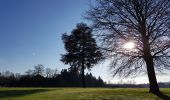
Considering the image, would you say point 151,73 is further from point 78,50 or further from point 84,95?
point 78,50

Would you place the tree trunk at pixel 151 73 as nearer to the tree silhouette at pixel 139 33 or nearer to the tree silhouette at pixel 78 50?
the tree silhouette at pixel 139 33

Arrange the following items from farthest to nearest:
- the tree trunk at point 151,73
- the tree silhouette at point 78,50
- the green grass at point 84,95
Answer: the tree silhouette at point 78,50
the tree trunk at point 151,73
the green grass at point 84,95

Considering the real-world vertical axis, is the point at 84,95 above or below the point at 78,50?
below

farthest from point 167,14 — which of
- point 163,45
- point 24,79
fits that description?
point 24,79

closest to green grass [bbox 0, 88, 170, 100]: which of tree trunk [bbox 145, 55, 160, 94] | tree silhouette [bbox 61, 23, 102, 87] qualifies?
tree trunk [bbox 145, 55, 160, 94]

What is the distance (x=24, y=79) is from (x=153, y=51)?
54.8 metres

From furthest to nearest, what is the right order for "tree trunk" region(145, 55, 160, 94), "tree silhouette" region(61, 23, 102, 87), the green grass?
"tree silhouette" region(61, 23, 102, 87) < "tree trunk" region(145, 55, 160, 94) < the green grass

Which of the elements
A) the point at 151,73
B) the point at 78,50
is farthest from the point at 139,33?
the point at 78,50

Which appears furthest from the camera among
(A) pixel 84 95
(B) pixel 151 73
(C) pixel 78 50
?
(C) pixel 78 50

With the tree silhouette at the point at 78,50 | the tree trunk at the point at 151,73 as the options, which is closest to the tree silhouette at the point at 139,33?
the tree trunk at the point at 151,73

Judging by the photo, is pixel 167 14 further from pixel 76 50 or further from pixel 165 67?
pixel 76 50

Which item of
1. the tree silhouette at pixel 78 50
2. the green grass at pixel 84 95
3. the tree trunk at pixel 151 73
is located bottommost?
the green grass at pixel 84 95

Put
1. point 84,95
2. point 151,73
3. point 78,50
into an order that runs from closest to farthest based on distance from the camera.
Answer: point 84,95 < point 151,73 < point 78,50

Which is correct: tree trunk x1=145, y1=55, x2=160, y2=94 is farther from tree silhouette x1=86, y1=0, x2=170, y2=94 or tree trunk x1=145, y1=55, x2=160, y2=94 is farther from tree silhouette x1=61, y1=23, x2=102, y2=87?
tree silhouette x1=61, y1=23, x2=102, y2=87
